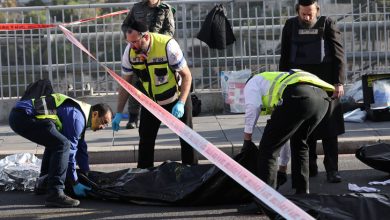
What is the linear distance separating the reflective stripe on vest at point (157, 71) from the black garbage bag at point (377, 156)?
1834mm

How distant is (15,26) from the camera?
28.2 feet

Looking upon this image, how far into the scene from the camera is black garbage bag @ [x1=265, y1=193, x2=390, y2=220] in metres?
5.39

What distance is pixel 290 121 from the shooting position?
5828mm

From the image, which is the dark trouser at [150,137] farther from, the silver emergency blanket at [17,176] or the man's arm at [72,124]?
the silver emergency blanket at [17,176]

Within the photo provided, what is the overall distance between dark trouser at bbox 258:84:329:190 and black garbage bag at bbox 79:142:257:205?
41 cm

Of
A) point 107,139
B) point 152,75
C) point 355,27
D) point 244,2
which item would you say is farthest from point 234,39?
point 152,75

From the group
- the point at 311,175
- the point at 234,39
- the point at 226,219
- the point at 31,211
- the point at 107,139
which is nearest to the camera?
the point at 226,219

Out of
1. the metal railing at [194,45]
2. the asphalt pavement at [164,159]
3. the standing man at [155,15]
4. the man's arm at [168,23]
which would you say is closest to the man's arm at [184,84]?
the asphalt pavement at [164,159]

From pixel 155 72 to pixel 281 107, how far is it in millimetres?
1324

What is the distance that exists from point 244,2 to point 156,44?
16.3 feet

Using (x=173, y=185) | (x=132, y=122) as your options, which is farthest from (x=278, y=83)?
(x=132, y=122)

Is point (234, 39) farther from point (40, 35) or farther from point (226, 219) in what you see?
point (226, 219)

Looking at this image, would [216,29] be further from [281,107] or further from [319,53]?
[281,107]

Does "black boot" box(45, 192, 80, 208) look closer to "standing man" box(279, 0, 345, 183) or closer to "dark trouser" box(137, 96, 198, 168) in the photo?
"dark trouser" box(137, 96, 198, 168)
